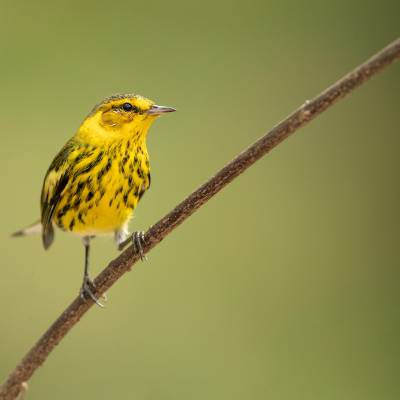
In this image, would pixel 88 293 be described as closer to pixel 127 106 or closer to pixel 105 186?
pixel 105 186

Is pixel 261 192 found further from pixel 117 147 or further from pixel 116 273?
pixel 116 273

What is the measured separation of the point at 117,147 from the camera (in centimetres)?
193

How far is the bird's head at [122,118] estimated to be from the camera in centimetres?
189

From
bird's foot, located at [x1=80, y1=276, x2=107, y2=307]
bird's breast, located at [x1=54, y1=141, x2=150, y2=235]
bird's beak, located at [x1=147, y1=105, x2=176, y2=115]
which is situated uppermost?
bird's beak, located at [x1=147, y1=105, x2=176, y2=115]

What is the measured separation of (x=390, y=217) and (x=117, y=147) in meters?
2.17

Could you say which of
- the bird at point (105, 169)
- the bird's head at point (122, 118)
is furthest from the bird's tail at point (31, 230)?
the bird's head at point (122, 118)

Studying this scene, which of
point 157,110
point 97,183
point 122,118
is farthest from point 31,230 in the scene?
point 157,110

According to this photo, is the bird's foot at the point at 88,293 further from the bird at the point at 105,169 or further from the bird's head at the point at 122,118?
the bird's head at the point at 122,118

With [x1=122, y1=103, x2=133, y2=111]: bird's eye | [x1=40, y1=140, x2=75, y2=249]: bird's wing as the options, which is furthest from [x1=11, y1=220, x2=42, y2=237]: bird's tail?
[x1=122, y1=103, x2=133, y2=111]: bird's eye

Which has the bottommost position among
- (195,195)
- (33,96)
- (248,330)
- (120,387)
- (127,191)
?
(120,387)

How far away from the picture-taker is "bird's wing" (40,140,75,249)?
198cm

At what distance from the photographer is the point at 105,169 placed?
75.4 inches

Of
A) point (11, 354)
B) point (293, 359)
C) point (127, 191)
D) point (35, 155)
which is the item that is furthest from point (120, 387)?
point (127, 191)

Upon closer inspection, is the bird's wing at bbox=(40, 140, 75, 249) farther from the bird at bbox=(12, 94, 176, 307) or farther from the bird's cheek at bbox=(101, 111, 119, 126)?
the bird's cheek at bbox=(101, 111, 119, 126)
